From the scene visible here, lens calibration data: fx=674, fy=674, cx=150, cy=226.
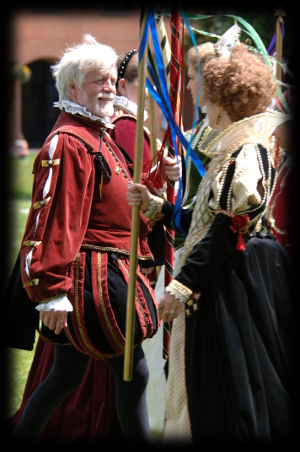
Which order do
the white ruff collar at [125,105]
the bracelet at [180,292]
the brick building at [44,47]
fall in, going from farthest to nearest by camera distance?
the brick building at [44,47]
the white ruff collar at [125,105]
the bracelet at [180,292]

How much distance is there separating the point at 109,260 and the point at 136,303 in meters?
0.20

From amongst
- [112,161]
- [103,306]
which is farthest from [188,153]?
[103,306]

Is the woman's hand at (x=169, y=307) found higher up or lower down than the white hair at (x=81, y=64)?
lower down

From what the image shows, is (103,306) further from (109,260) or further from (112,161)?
(112,161)

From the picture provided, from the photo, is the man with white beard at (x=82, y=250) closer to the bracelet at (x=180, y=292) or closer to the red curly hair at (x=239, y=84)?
the bracelet at (x=180, y=292)

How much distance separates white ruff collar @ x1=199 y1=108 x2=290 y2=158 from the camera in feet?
8.33

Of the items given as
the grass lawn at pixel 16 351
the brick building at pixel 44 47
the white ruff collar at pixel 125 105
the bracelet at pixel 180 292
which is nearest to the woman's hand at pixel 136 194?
the bracelet at pixel 180 292

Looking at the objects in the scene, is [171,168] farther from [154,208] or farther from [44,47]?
[44,47]

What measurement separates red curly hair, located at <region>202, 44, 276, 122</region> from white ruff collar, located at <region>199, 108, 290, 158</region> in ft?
0.15

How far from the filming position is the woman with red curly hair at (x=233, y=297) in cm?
242

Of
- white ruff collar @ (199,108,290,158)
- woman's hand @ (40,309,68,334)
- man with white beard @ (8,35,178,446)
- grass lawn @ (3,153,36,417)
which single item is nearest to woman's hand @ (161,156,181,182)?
man with white beard @ (8,35,178,446)

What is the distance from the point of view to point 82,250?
2.67 m

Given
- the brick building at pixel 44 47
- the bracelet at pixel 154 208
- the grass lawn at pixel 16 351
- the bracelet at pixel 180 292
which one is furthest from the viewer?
the brick building at pixel 44 47

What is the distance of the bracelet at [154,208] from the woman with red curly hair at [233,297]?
0.13 m
